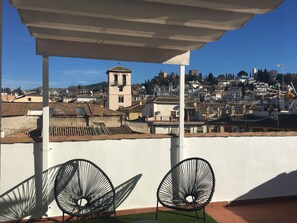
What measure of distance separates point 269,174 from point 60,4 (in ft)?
11.0

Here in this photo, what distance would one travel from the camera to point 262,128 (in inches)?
1148

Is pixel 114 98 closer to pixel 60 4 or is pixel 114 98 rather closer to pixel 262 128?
pixel 262 128

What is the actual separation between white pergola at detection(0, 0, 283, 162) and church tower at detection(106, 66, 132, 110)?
48.3 metres

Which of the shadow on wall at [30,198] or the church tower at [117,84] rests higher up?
the church tower at [117,84]

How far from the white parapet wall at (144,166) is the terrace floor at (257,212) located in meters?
0.11

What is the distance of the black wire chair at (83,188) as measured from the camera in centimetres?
289

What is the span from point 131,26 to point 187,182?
184 cm

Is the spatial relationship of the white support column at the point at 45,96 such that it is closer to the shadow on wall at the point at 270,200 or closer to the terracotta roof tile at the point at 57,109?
the shadow on wall at the point at 270,200

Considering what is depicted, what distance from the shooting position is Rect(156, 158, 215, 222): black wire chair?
126 inches

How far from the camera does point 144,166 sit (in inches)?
137

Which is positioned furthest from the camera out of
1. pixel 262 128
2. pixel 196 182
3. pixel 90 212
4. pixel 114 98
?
pixel 114 98

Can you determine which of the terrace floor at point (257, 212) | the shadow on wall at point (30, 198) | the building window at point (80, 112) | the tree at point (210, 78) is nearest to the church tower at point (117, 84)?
the building window at point (80, 112)

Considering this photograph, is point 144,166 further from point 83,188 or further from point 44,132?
point 44,132

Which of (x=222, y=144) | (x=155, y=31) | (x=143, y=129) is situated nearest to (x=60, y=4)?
(x=155, y=31)
